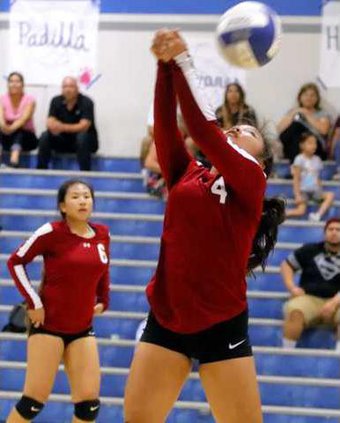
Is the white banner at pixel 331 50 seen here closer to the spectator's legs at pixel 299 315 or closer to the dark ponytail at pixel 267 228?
the spectator's legs at pixel 299 315

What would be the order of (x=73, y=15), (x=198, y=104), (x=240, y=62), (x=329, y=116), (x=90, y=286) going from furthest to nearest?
(x=73, y=15) < (x=329, y=116) < (x=90, y=286) < (x=240, y=62) < (x=198, y=104)

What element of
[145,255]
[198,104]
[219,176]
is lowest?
[145,255]

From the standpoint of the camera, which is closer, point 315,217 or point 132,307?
point 132,307

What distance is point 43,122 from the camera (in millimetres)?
10320

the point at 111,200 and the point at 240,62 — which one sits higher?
the point at 240,62

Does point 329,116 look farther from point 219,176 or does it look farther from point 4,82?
point 219,176

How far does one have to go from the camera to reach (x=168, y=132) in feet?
11.3

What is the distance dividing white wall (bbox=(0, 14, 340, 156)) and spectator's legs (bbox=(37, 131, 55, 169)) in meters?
0.90

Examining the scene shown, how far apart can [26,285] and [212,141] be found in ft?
7.97

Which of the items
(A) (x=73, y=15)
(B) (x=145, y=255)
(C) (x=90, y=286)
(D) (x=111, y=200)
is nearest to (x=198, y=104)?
(C) (x=90, y=286)

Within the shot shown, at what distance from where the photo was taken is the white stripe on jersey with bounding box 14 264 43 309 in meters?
5.30

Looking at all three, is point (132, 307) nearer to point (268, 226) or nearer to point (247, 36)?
point (268, 226)

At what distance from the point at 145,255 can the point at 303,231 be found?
4.60 ft

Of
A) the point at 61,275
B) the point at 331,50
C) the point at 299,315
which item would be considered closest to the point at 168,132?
the point at 61,275
